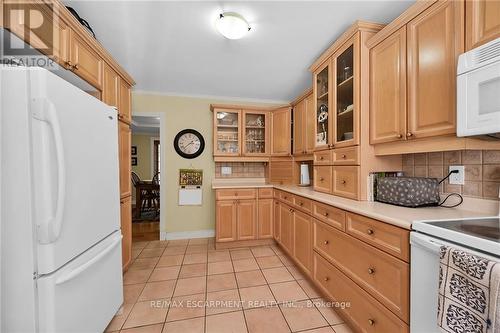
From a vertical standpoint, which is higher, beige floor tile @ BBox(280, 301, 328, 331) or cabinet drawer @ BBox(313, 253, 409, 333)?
cabinet drawer @ BBox(313, 253, 409, 333)

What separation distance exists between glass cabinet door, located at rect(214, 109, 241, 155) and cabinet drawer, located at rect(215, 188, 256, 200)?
0.69 meters

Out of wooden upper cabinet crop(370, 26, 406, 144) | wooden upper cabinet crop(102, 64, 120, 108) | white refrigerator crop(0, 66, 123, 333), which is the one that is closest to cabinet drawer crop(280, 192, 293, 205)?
wooden upper cabinet crop(370, 26, 406, 144)

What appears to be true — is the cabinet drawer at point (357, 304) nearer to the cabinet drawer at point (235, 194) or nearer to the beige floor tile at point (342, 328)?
the beige floor tile at point (342, 328)

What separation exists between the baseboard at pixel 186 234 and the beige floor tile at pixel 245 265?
A: 1056mm

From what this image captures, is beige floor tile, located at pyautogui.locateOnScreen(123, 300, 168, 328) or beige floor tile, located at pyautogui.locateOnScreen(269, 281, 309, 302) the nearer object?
beige floor tile, located at pyautogui.locateOnScreen(123, 300, 168, 328)

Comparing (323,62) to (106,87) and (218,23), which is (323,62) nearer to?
(218,23)

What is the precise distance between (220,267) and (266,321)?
0.99m

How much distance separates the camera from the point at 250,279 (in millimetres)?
2193

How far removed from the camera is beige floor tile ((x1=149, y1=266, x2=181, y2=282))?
7.29ft

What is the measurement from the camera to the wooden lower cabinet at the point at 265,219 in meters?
3.11

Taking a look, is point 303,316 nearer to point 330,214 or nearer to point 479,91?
point 330,214

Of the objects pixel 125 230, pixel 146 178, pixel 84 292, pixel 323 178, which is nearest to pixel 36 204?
pixel 84 292

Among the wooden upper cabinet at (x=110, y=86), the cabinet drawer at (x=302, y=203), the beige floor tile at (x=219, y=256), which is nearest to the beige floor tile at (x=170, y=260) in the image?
the beige floor tile at (x=219, y=256)

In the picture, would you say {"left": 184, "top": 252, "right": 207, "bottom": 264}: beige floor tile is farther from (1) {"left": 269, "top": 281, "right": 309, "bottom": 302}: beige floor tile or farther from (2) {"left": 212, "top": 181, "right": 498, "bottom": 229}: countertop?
(2) {"left": 212, "top": 181, "right": 498, "bottom": 229}: countertop
